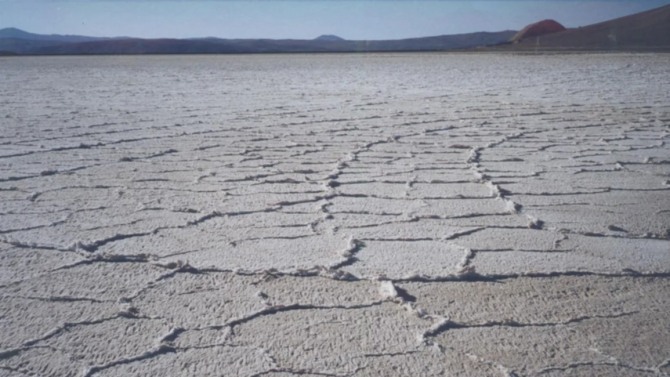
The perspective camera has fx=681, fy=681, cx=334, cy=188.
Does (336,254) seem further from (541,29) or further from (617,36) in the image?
(541,29)

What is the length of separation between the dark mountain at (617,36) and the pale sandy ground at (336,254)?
21068 mm

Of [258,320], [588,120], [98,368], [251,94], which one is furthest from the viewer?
[251,94]

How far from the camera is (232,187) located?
293 cm

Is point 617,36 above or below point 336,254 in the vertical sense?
above

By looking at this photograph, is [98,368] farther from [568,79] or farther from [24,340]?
[568,79]

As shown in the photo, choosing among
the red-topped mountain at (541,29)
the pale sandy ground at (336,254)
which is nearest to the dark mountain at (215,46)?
the red-topped mountain at (541,29)

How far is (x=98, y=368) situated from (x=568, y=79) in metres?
9.70

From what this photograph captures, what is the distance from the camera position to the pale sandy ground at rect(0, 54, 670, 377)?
1450 mm

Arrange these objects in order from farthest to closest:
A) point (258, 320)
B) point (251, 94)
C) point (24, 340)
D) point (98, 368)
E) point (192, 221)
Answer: point (251, 94), point (192, 221), point (258, 320), point (24, 340), point (98, 368)

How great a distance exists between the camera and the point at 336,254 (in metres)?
2.05

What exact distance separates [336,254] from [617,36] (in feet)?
87.8

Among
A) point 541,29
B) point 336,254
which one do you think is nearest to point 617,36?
point 541,29

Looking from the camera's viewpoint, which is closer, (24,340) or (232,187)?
(24,340)

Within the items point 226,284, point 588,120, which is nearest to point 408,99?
point 588,120
